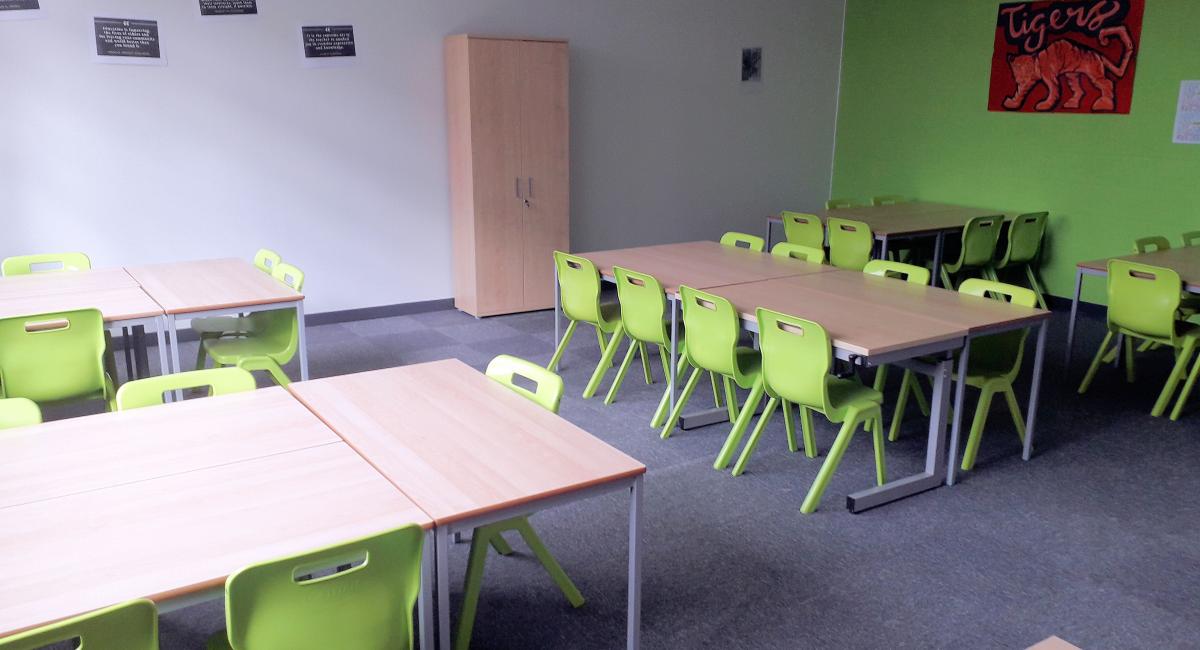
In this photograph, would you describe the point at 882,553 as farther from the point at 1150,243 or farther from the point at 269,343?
the point at 1150,243

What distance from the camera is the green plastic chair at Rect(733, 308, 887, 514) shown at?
346 cm

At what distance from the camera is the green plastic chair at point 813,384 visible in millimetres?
3459

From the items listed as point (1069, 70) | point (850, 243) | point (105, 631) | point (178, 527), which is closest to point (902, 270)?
point (850, 243)

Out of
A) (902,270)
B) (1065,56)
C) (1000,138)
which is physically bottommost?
(902,270)

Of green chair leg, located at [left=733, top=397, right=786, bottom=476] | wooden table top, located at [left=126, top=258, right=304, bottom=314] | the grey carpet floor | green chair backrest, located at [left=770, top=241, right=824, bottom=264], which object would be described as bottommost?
the grey carpet floor

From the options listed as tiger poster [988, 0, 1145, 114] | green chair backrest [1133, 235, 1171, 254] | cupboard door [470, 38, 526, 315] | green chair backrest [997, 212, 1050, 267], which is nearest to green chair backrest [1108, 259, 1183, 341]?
green chair backrest [1133, 235, 1171, 254]

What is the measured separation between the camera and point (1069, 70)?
6.94 metres

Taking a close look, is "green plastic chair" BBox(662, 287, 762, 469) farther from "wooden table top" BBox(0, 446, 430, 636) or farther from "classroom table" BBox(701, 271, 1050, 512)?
"wooden table top" BBox(0, 446, 430, 636)

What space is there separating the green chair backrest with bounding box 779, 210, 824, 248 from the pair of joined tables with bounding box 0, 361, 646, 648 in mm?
4178

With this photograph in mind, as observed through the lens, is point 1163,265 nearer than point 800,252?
Yes

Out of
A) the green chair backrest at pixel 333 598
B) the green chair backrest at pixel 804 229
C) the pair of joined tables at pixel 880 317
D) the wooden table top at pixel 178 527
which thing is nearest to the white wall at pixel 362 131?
the green chair backrest at pixel 804 229

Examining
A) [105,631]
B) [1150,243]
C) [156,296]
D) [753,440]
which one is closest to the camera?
[105,631]

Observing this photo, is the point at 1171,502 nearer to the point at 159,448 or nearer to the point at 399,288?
the point at 159,448

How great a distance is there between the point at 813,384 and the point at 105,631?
8.44ft
